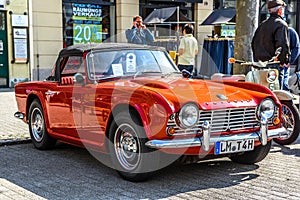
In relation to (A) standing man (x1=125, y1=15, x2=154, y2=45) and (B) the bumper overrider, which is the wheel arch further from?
(A) standing man (x1=125, y1=15, x2=154, y2=45)

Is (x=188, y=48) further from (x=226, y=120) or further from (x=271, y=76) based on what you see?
(x=226, y=120)

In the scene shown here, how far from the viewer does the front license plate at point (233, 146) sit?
4.91 meters

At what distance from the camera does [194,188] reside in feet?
16.0

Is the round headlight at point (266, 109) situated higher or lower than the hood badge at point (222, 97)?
lower

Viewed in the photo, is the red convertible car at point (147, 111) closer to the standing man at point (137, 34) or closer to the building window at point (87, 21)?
the standing man at point (137, 34)

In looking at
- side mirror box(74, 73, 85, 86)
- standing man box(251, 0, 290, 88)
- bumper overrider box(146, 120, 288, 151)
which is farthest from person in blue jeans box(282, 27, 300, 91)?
side mirror box(74, 73, 85, 86)

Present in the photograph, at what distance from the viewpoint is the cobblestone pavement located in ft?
15.4

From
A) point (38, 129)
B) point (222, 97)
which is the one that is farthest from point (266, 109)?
point (38, 129)

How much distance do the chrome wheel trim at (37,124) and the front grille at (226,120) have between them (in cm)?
290

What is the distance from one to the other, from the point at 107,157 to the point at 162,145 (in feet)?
5.45

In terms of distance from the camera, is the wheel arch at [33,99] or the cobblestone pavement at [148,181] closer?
the cobblestone pavement at [148,181]

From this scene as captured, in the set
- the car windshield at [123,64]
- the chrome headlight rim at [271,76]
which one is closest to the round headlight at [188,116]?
the car windshield at [123,64]

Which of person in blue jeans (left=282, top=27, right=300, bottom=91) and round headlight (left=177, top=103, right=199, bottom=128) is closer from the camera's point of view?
round headlight (left=177, top=103, right=199, bottom=128)

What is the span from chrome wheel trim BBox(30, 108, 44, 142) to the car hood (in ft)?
6.61
